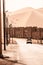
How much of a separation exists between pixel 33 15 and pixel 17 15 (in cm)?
464

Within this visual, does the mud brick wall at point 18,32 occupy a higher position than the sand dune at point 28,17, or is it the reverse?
the sand dune at point 28,17

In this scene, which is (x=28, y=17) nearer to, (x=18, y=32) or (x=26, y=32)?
(x=18, y=32)

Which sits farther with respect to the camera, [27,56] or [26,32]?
[26,32]

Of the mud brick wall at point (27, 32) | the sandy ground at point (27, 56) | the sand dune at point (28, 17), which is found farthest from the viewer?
the sand dune at point (28, 17)

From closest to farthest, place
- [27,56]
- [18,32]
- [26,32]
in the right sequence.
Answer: [27,56]
[26,32]
[18,32]

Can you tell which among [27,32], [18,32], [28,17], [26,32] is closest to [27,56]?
[27,32]

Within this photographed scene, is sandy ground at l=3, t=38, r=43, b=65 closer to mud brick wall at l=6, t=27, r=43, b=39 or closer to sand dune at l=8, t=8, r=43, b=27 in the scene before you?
mud brick wall at l=6, t=27, r=43, b=39

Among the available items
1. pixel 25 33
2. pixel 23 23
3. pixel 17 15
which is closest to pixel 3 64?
pixel 25 33

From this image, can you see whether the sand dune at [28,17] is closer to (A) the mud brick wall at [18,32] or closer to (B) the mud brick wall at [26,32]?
(A) the mud brick wall at [18,32]

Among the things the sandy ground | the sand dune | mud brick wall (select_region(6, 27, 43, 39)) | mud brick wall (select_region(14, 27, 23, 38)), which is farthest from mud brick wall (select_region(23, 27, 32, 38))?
the sandy ground

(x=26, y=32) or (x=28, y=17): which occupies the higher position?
(x=28, y=17)

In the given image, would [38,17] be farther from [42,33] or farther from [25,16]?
A: [42,33]

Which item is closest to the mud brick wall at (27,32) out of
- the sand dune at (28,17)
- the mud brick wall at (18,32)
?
the mud brick wall at (18,32)

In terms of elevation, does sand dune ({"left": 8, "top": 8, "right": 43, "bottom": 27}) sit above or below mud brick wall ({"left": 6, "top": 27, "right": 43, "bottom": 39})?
above
